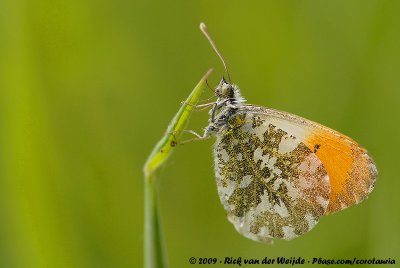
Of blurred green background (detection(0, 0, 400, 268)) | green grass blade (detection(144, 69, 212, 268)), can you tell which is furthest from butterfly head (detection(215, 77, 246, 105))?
green grass blade (detection(144, 69, 212, 268))

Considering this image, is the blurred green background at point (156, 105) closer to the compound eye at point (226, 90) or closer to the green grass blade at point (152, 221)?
the compound eye at point (226, 90)

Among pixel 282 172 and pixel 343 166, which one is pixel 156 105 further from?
pixel 343 166

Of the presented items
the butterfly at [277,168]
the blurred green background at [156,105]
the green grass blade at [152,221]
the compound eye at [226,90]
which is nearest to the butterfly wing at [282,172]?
the butterfly at [277,168]

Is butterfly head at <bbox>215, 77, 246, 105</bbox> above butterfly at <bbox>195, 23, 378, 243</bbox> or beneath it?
above

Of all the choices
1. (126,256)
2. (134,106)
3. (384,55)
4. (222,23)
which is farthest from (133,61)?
(384,55)

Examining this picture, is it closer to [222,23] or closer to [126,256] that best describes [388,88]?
[222,23]

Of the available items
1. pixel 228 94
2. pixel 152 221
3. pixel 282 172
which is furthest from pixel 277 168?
pixel 152 221

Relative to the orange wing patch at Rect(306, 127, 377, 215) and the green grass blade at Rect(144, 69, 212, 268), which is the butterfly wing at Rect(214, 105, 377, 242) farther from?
the green grass blade at Rect(144, 69, 212, 268)
